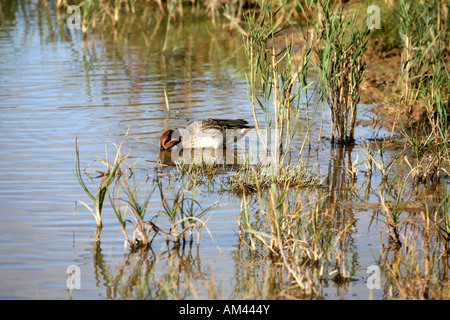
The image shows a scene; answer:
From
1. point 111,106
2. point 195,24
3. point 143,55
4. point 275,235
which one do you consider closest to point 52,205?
point 275,235

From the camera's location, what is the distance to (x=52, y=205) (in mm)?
5648

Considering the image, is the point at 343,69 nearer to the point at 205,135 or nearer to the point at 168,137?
the point at 205,135

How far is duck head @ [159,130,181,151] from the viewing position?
7.56m

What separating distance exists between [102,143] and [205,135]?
128 cm

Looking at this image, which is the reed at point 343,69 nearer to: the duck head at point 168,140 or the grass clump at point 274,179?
the grass clump at point 274,179

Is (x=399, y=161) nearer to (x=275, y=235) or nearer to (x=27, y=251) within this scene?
(x=275, y=235)

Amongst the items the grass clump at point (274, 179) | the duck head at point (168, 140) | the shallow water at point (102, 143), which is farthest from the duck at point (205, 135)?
the grass clump at point (274, 179)

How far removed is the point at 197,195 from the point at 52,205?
1.33 metres

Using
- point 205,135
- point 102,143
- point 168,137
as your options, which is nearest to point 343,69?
point 205,135

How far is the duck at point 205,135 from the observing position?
7617 mm

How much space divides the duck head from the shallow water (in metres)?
0.12
